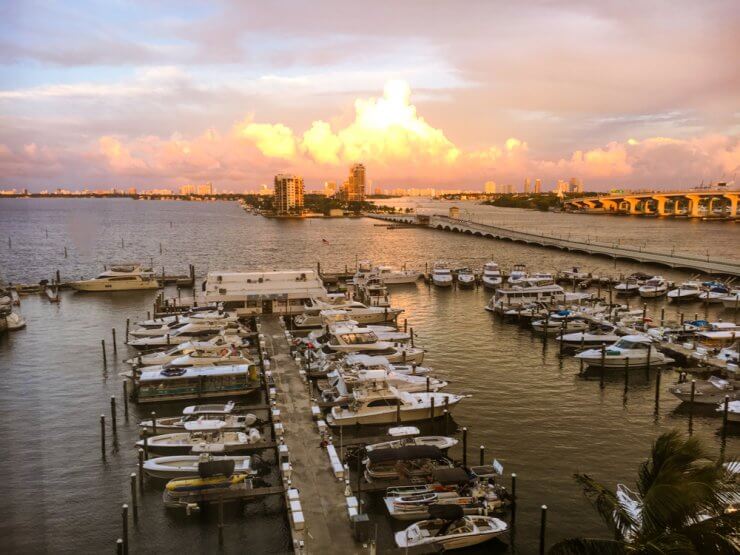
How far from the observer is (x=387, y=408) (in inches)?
1110

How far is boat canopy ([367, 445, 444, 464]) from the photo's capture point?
2238 cm

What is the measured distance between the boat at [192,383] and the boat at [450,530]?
1591 cm

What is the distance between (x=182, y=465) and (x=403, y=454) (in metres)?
8.82

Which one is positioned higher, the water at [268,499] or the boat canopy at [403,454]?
the boat canopy at [403,454]

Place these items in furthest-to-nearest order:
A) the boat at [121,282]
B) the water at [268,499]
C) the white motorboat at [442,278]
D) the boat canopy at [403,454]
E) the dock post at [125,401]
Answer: the white motorboat at [442,278] < the boat at [121,282] < the dock post at [125,401] < the boat canopy at [403,454] < the water at [268,499]

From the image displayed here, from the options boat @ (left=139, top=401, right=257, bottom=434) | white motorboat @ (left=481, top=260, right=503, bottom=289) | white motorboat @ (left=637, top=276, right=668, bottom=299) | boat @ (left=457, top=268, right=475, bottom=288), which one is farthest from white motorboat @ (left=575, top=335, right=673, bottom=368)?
boat @ (left=457, top=268, right=475, bottom=288)

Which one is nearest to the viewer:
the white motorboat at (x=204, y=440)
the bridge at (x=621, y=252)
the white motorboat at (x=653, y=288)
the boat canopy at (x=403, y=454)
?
the boat canopy at (x=403, y=454)

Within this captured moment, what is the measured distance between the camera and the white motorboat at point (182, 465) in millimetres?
22922

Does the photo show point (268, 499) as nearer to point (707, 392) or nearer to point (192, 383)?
point (192, 383)

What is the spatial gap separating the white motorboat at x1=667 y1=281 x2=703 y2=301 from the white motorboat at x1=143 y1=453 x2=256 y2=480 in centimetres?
4996

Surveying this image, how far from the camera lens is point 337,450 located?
25.0 meters

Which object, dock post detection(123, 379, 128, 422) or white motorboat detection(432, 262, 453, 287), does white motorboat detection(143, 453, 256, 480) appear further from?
white motorboat detection(432, 262, 453, 287)

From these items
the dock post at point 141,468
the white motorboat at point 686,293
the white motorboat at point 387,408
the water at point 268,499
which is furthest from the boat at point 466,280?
the dock post at point 141,468

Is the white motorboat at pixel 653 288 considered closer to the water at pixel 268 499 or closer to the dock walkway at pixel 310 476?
the water at pixel 268 499
